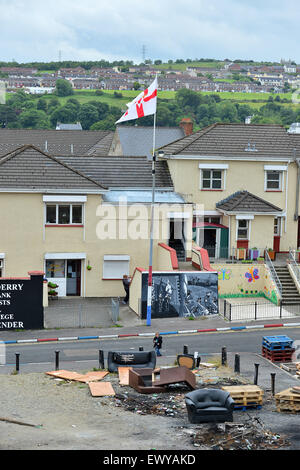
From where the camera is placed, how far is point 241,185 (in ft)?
159

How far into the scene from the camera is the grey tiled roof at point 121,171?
47972mm

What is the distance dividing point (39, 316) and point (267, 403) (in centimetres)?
1552

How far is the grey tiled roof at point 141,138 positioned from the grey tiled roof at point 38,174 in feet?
86.5

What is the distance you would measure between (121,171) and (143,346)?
58.3 ft

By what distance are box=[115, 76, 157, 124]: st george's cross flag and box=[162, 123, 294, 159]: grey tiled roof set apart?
10055 millimetres

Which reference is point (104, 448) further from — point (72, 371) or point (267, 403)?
point (72, 371)

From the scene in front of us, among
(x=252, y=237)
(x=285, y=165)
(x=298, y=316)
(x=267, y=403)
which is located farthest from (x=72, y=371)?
(x=285, y=165)

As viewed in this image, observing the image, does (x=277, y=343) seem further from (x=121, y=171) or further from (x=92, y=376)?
(x=121, y=171)

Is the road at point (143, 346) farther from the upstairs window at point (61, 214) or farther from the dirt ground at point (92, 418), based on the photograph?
the upstairs window at point (61, 214)

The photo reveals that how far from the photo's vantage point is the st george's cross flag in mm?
36406

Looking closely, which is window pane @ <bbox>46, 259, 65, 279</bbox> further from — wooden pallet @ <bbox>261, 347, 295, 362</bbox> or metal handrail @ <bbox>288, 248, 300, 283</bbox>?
wooden pallet @ <bbox>261, 347, 295, 362</bbox>
